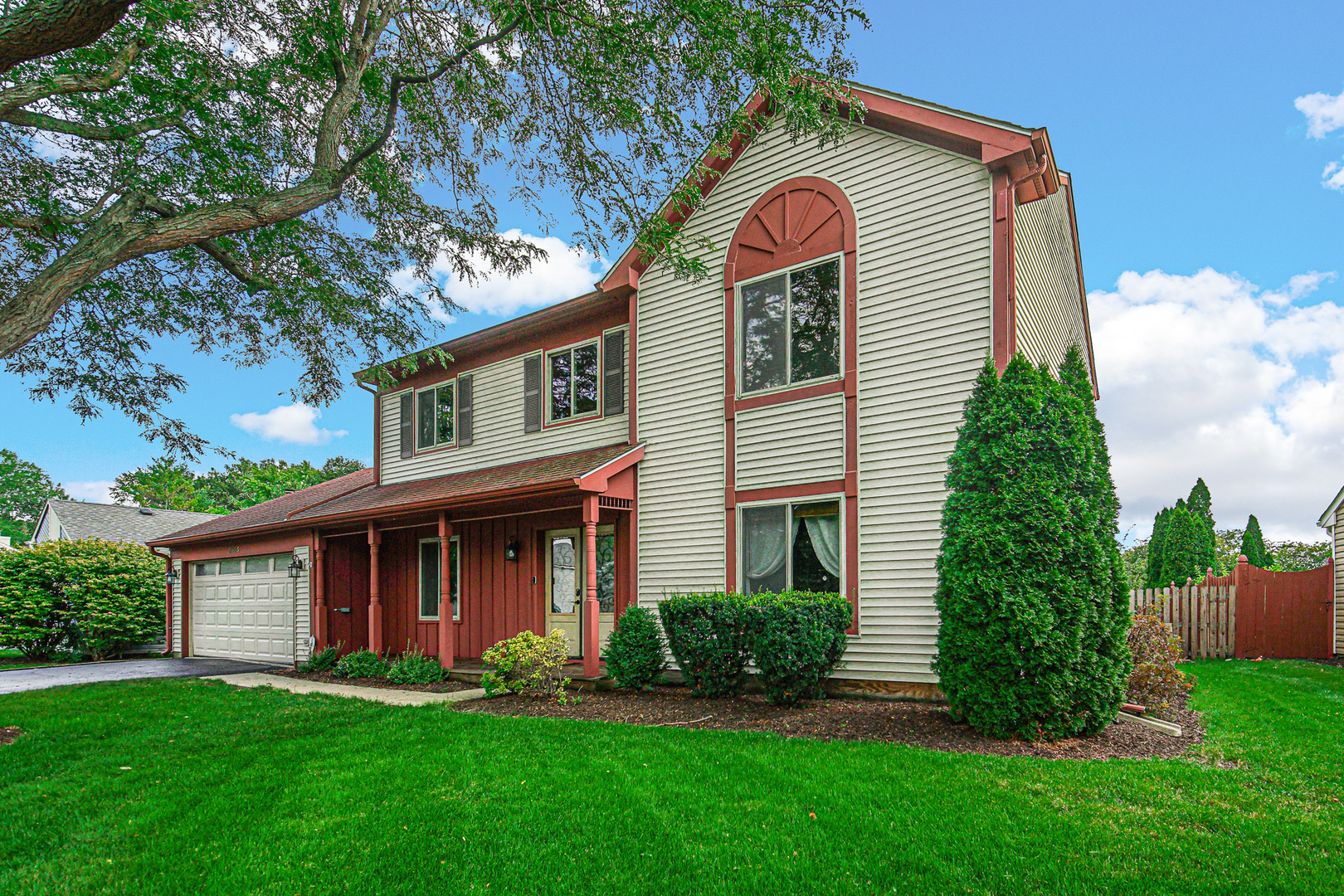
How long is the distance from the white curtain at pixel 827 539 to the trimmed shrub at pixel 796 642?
0.89 metres

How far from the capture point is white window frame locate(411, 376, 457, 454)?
13828 mm

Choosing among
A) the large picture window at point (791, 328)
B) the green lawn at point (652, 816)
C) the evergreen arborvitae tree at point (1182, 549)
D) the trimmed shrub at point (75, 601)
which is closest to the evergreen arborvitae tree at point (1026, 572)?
the green lawn at point (652, 816)

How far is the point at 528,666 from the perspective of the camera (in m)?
8.90

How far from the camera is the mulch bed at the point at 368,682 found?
10220 mm

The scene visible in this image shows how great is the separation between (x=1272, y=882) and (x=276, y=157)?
11.6 meters

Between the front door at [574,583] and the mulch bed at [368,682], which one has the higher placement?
the front door at [574,583]

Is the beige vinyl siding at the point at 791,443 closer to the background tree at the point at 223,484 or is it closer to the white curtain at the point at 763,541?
the white curtain at the point at 763,541

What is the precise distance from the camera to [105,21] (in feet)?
15.7

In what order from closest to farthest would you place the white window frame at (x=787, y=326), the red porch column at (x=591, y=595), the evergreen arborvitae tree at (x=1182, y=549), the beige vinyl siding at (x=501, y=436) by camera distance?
the white window frame at (x=787, y=326) → the red porch column at (x=591, y=595) → the beige vinyl siding at (x=501, y=436) → the evergreen arborvitae tree at (x=1182, y=549)

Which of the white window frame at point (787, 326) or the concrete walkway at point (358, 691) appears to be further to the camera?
the concrete walkway at point (358, 691)

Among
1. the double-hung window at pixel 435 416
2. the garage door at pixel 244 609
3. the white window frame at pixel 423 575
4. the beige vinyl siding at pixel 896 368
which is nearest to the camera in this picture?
the beige vinyl siding at pixel 896 368

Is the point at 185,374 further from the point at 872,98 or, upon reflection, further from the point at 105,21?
the point at 872,98

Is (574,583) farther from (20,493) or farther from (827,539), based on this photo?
(20,493)

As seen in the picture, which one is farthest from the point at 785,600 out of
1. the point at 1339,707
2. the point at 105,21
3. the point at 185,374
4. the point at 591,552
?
the point at 185,374
